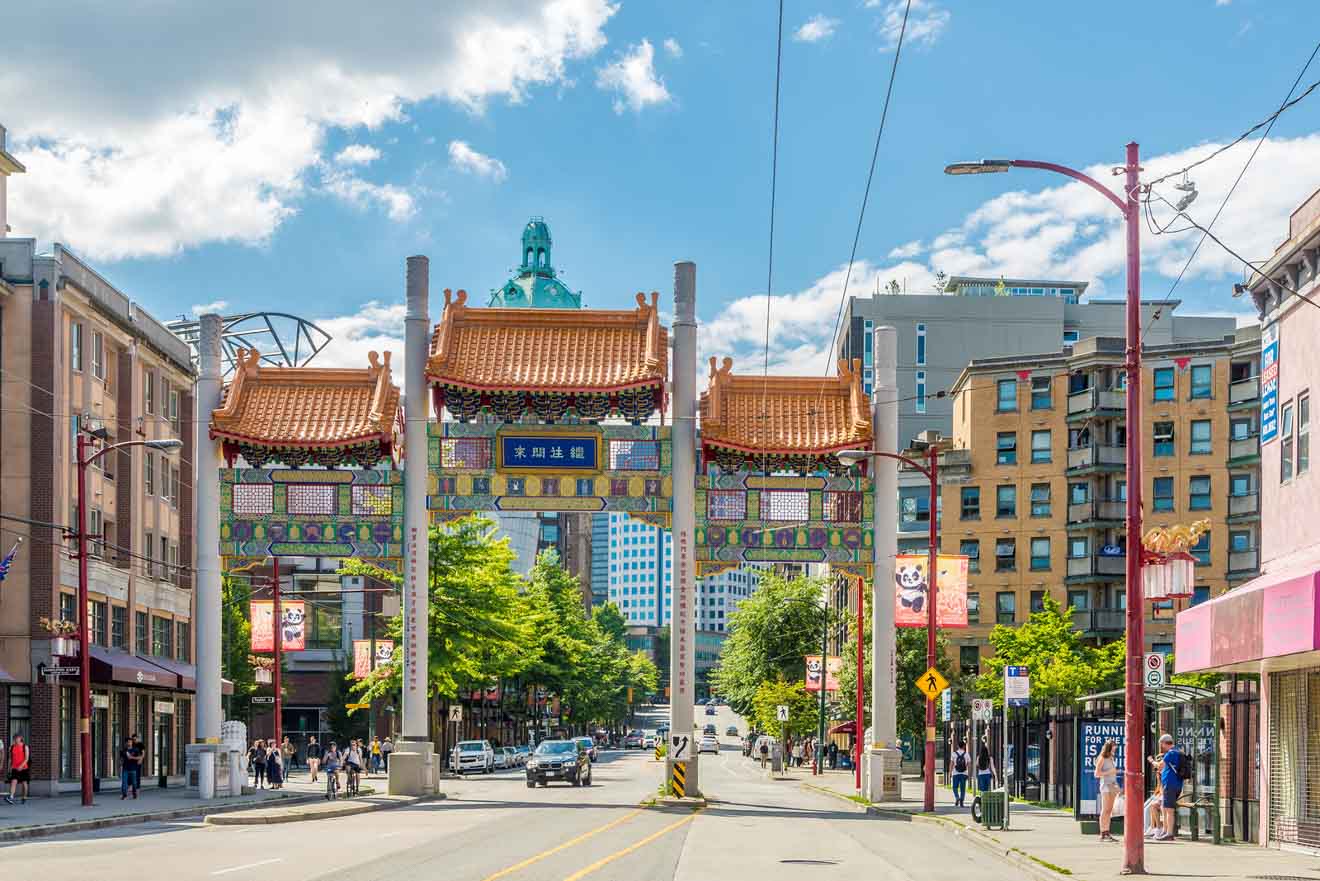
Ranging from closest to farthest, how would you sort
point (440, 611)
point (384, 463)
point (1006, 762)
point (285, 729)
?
point (1006, 762) → point (384, 463) → point (440, 611) → point (285, 729)

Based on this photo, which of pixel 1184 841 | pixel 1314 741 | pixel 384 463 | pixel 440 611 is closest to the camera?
pixel 1314 741

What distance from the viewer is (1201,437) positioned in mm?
81938

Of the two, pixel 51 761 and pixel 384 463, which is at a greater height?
pixel 384 463

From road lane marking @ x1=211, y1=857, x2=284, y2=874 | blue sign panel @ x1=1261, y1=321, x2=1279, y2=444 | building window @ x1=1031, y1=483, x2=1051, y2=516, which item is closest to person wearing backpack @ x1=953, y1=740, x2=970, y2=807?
blue sign panel @ x1=1261, y1=321, x2=1279, y2=444

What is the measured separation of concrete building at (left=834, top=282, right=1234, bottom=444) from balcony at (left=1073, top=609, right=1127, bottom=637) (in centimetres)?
3621

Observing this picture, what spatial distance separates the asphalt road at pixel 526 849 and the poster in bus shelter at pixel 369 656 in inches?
838

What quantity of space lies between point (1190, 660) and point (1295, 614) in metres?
6.66

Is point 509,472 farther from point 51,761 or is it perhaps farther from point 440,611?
point 440,611

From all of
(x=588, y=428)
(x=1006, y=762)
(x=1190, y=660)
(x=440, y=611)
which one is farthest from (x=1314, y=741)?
(x=440, y=611)

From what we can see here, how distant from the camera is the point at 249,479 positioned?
4419 cm

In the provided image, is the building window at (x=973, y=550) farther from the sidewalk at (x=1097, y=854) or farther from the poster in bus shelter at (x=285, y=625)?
the sidewalk at (x=1097, y=854)

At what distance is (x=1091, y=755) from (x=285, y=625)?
29944mm

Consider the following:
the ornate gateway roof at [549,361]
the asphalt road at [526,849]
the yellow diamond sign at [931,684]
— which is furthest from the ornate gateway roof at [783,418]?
the asphalt road at [526,849]

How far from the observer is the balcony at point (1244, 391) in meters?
80.2
